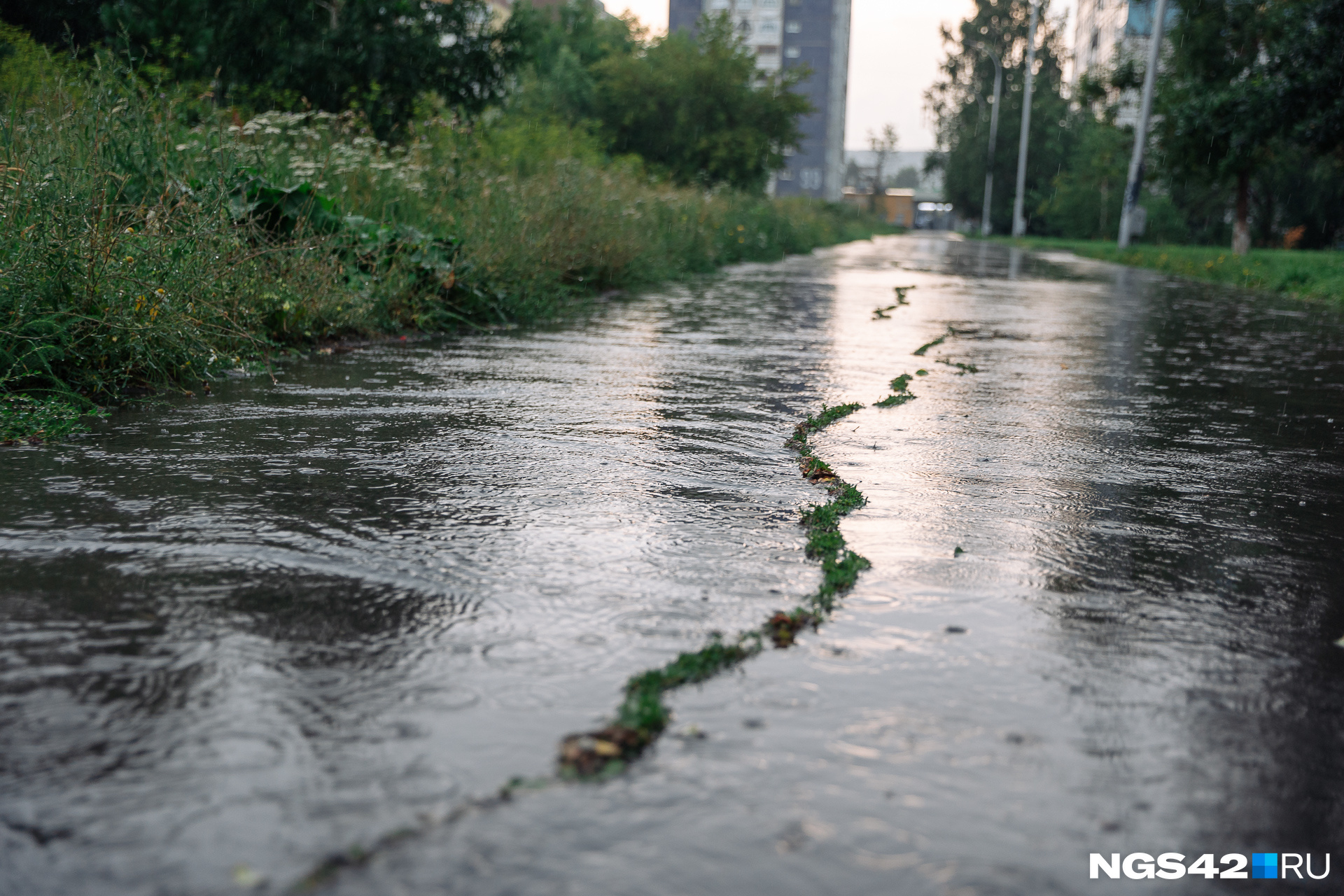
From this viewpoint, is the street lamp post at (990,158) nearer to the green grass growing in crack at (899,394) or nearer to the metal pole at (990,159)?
the metal pole at (990,159)

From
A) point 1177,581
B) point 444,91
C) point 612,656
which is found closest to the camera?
point 612,656

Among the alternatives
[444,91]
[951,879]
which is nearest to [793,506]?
[951,879]

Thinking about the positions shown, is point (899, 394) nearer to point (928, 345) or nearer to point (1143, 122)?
point (928, 345)

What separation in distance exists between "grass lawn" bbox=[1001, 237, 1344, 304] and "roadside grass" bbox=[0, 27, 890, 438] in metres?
10.5

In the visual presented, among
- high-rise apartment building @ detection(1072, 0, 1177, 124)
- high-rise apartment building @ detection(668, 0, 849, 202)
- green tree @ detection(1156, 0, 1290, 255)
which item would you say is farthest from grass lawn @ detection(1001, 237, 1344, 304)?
high-rise apartment building @ detection(668, 0, 849, 202)

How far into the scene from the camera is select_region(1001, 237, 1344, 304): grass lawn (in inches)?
701

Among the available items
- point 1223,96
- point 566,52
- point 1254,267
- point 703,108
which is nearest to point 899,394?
point 1254,267

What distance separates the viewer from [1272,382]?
735cm

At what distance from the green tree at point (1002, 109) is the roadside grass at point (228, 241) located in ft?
215

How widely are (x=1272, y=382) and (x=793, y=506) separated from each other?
4.98 metres

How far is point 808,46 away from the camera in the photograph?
326 feet

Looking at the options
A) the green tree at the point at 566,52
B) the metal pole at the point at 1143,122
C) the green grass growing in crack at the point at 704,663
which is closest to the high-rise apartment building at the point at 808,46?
the green tree at the point at 566,52

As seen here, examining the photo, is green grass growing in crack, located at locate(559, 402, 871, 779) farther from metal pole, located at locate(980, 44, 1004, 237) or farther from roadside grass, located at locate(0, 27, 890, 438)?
metal pole, located at locate(980, 44, 1004, 237)

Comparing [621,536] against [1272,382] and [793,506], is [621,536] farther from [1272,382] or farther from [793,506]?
[1272,382]
